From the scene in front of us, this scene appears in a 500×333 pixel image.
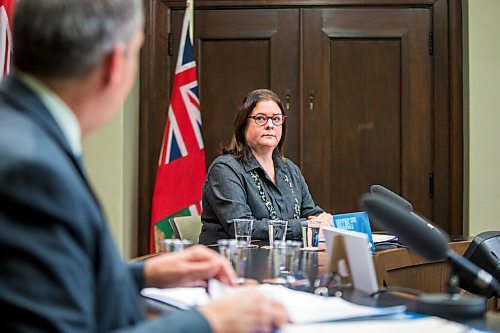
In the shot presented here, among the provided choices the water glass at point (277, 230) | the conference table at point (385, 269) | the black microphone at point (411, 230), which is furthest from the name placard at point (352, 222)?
the black microphone at point (411, 230)

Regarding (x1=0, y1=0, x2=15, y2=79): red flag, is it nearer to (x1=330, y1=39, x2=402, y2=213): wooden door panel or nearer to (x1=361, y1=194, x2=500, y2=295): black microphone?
(x1=330, y1=39, x2=402, y2=213): wooden door panel

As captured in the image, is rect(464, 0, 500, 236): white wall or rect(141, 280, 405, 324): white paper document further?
rect(464, 0, 500, 236): white wall

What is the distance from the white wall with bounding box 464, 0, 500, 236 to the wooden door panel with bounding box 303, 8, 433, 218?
0.26m

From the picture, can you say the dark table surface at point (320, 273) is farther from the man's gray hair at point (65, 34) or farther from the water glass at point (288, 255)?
the man's gray hair at point (65, 34)

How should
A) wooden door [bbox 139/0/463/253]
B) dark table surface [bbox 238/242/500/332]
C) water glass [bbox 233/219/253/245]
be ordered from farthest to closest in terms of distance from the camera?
wooden door [bbox 139/0/463/253] → water glass [bbox 233/219/253/245] → dark table surface [bbox 238/242/500/332]

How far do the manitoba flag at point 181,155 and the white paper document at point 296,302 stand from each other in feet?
8.26

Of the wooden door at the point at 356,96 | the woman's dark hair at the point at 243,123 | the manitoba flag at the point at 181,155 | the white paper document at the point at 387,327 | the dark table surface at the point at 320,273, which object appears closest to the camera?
the white paper document at the point at 387,327

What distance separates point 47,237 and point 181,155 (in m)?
3.20

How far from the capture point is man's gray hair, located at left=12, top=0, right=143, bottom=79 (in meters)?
0.96

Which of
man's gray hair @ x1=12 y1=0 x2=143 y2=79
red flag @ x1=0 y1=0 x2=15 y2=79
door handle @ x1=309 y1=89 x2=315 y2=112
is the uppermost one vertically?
red flag @ x1=0 y1=0 x2=15 y2=79

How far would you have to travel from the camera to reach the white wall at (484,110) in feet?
13.5

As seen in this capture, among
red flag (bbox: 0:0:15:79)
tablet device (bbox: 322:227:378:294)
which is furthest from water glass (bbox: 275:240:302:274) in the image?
red flag (bbox: 0:0:15:79)

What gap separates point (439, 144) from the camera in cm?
424

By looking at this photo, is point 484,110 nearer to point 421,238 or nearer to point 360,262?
point 360,262
